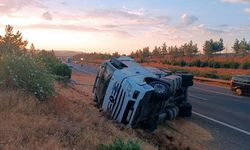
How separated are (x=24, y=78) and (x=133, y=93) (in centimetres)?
264

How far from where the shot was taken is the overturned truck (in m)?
10.2

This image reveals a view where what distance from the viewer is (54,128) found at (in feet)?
24.0

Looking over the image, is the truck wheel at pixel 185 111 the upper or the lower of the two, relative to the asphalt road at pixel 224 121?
upper

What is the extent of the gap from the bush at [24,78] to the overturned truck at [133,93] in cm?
164

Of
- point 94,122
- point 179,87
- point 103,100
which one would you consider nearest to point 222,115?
point 179,87

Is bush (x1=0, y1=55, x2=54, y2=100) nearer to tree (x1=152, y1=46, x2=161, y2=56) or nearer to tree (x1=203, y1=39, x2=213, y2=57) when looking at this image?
tree (x1=203, y1=39, x2=213, y2=57)

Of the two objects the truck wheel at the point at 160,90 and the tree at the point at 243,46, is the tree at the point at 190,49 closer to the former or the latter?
the tree at the point at 243,46

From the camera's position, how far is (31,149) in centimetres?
595

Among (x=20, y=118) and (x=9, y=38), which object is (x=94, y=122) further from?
(x=9, y=38)

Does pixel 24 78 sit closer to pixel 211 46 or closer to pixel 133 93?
pixel 133 93

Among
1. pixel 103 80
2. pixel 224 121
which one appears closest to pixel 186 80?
pixel 224 121

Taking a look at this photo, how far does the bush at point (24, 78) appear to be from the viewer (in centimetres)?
1010

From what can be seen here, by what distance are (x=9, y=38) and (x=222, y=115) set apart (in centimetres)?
1041

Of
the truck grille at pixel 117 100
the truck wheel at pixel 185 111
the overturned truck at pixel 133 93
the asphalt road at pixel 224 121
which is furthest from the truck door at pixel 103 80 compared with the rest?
the truck wheel at pixel 185 111
